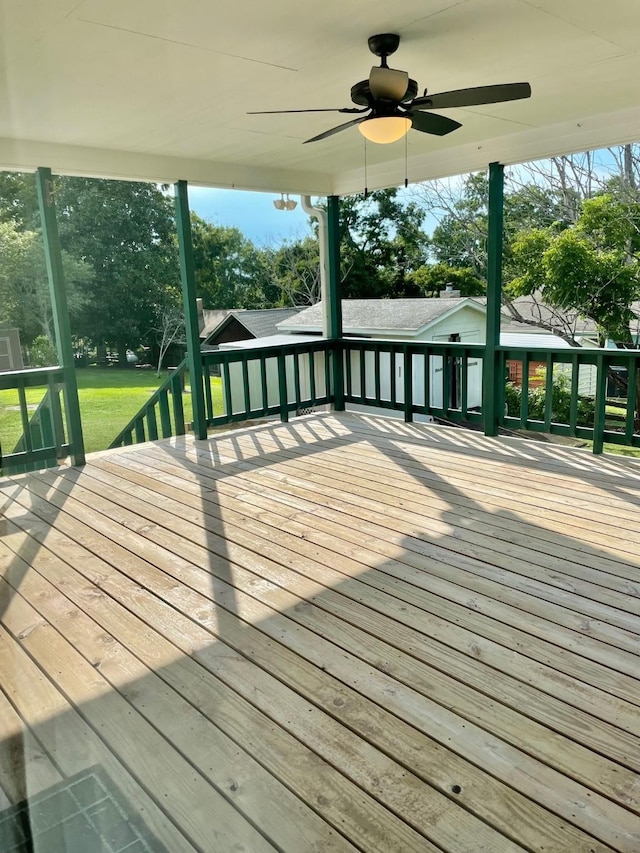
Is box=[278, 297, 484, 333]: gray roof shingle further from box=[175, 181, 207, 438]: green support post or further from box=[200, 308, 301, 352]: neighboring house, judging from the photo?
box=[175, 181, 207, 438]: green support post

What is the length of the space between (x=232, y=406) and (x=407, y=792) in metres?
4.69

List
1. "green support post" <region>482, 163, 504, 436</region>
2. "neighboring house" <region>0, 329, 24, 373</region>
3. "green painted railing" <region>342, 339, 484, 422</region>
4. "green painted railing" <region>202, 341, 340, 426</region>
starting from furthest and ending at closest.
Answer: "green painted railing" <region>202, 341, 340, 426</region> < "green painted railing" <region>342, 339, 484, 422</region> < "green support post" <region>482, 163, 504, 436</region> < "neighboring house" <region>0, 329, 24, 373</region>

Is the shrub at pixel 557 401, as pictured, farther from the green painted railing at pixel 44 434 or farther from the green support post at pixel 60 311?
the green painted railing at pixel 44 434

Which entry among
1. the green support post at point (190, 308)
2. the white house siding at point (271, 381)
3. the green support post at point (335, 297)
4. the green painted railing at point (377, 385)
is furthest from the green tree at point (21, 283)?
the green support post at point (335, 297)

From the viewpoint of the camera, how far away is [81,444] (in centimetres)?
506

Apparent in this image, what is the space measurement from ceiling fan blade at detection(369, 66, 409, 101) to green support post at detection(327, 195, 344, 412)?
12.0 feet

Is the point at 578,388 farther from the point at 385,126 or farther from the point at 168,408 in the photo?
the point at 168,408

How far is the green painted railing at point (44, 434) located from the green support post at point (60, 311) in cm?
6

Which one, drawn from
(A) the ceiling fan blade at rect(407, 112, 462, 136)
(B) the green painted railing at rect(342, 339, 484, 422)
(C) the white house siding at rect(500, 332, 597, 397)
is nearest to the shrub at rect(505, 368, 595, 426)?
(C) the white house siding at rect(500, 332, 597, 397)

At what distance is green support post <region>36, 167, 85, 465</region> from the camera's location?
455 cm

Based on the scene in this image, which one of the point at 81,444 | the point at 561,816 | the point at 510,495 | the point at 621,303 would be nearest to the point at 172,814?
the point at 561,816

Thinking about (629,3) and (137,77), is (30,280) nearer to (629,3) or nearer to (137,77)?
(137,77)

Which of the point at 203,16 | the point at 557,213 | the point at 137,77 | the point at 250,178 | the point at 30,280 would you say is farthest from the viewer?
the point at 557,213

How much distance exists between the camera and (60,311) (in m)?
4.79
